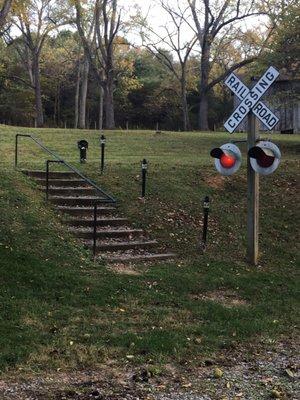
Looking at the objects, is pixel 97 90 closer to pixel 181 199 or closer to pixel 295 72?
pixel 295 72

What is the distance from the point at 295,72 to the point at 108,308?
14832mm

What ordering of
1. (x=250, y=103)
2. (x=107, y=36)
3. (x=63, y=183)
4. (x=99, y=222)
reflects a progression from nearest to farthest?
(x=250, y=103), (x=99, y=222), (x=63, y=183), (x=107, y=36)

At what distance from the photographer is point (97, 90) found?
54.4 metres

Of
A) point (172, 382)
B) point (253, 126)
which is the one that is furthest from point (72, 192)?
point (172, 382)

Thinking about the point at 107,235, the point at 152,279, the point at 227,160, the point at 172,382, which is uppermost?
the point at 227,160

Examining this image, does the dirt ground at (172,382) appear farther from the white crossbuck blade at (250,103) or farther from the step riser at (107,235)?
the step riser at (107,235)

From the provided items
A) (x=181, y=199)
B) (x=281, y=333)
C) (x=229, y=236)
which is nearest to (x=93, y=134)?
(x=181, y=199)

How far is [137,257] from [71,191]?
9.46ft

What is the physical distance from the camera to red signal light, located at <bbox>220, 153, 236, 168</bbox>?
8375 millimetres

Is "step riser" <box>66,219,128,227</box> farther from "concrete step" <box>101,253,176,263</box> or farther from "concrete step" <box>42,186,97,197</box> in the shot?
"concrete step" <box>42,186,97,197</box>

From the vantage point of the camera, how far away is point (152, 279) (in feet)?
26.1

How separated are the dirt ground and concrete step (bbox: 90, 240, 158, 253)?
12.6 feet

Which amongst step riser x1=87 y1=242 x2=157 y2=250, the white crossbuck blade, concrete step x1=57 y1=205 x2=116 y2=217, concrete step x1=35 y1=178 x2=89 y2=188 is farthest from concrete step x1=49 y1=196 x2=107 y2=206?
the white crossbuck blade

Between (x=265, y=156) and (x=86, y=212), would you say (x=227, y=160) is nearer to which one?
(x=265, y=156)
